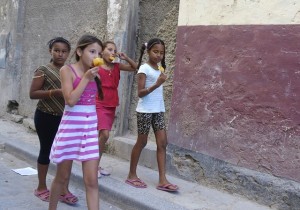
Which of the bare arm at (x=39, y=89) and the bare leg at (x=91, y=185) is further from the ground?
the bare arm at (x=39, y=89)

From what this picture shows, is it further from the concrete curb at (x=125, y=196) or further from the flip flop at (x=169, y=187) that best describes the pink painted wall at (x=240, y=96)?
the concrete curb at (x=125, y=196)

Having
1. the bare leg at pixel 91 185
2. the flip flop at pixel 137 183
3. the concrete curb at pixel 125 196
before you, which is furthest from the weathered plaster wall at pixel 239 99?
the bare leg at pixel 91 185

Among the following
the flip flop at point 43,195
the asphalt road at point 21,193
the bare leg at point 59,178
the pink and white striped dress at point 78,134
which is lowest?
the asphalt road at point 21,193

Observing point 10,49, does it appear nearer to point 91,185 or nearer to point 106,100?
point 106,100

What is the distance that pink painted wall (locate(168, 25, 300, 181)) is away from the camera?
13.6 ft

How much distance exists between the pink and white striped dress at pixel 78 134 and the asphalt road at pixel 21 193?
3.48 ft

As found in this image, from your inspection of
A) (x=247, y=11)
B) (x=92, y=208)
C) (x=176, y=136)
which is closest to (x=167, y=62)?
(x=176, y=136)

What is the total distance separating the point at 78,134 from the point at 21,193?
5.44ft

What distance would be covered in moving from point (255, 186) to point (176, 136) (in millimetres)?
1214

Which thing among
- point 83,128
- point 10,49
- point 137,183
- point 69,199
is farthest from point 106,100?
point 10,49

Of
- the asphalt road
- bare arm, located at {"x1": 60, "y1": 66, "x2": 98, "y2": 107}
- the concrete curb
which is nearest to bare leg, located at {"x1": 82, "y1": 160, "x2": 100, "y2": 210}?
bare arm, located at {"x1": 60, "y1": 66, "x2": 98, "y2": 107}

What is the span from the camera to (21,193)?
15.3 feet

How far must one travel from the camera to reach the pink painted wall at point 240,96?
4.14 meters

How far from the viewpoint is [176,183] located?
16.3 ft
